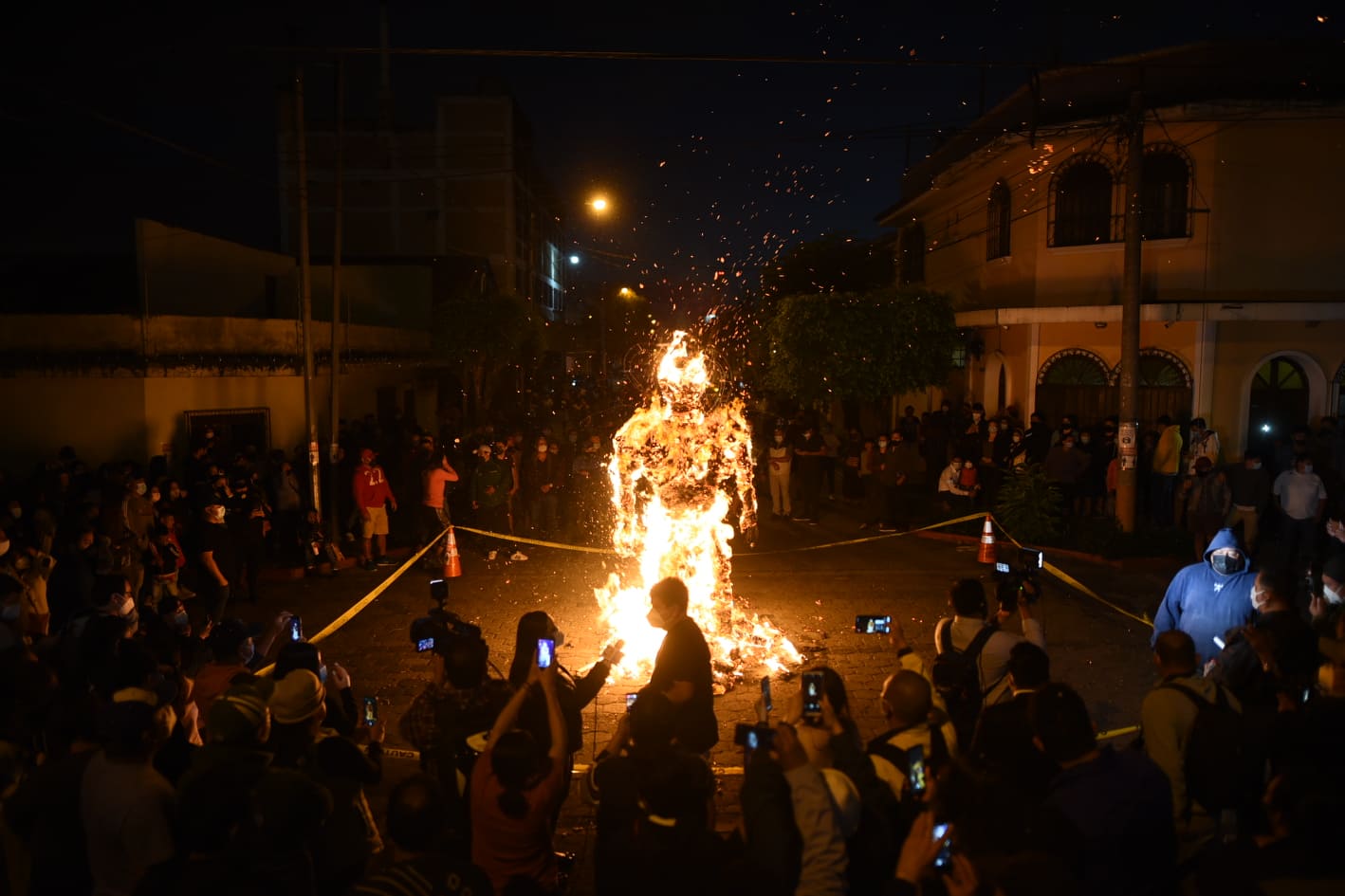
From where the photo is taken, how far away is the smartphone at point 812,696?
4258mm

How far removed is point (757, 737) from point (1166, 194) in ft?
66.2

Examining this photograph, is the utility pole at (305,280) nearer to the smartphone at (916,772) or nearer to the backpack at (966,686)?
the backpack at (966,686)

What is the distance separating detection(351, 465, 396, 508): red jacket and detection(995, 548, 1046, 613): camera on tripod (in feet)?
29.3

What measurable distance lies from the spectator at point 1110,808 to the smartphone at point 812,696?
895 millimetres

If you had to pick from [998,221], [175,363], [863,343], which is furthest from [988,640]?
[998,221]

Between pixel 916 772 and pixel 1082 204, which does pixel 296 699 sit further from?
pixel 1082 204

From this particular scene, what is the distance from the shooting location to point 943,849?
336 cm

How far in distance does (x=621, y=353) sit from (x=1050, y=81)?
65874mm

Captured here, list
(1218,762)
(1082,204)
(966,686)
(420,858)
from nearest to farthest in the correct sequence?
(420,858) → (1218,762) → (966,686) → (1082,204)

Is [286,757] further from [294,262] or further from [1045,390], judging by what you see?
[294,262]

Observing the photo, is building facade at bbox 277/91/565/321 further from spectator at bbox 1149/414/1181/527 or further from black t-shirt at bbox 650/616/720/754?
black t-shirt at bbox 650/616/720/754

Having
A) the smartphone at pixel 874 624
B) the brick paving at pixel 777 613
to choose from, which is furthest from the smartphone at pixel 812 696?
the brick paving at pixel 777 613

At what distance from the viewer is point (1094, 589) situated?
12.3 m

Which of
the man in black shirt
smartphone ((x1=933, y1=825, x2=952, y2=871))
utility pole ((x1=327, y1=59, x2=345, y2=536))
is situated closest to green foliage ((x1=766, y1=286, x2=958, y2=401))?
utility pole ((x1=327, y1=59, x2=345, y2=536))
